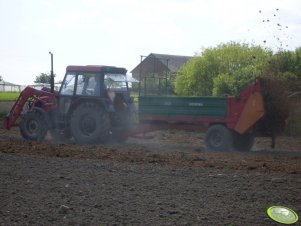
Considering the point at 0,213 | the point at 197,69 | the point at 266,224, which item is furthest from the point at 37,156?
the point at 197,69

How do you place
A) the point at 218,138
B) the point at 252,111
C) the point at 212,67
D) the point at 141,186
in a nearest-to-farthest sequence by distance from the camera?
the point at 141,186 < the point at 252,111 < the point at 218,138 < the point at 212,67

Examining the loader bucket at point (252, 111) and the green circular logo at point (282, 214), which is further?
the loader bucket at point (252, 111)

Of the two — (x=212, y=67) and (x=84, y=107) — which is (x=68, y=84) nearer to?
(x=84, y=107)

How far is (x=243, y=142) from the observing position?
1741 cm

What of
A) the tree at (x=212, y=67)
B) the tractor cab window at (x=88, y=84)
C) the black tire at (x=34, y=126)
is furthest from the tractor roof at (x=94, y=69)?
the tree at (x=212, y=67)

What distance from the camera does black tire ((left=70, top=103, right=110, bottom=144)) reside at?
58.0 ft

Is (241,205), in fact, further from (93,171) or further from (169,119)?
(169,119)

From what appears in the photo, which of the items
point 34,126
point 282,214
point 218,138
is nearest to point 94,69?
point 34,126

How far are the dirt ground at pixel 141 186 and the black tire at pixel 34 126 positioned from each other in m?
2.78

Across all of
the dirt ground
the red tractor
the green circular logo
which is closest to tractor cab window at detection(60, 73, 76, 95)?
the red tractor

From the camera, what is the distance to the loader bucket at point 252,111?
16.2m

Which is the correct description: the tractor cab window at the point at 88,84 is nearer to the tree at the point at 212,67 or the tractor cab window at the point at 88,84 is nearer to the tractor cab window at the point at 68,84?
the tractor cab window at the point at 68,84

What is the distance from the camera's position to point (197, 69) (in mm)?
28672

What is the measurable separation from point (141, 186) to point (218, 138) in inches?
289
